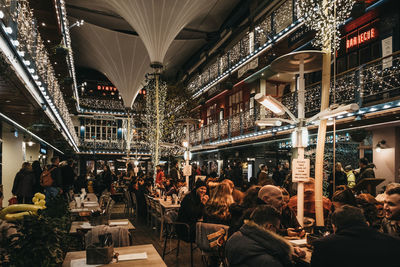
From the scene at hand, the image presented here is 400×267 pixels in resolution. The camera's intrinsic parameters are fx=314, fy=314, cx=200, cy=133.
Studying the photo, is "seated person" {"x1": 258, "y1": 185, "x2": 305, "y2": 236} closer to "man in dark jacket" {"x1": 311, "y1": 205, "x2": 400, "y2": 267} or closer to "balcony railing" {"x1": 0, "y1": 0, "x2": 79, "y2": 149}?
"man in dark jacket" {"x1": 311, "y1": 205, "x2": 400, "y2": 267}

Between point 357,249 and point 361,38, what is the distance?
11.2 metres

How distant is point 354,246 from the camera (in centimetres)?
230

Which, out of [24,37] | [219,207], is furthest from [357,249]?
[24,37]

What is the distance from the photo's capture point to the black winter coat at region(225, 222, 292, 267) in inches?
95.3

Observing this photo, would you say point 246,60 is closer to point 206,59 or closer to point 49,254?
point 206,59

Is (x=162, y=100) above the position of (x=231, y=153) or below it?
above

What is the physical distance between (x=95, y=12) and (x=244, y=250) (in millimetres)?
22302

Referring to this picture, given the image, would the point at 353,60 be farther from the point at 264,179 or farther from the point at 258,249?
the point at 258,249

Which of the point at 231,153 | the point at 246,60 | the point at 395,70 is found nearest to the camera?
→ the point at 395,70

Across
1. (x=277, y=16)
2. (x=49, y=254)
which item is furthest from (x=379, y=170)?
(x=49, y=254)

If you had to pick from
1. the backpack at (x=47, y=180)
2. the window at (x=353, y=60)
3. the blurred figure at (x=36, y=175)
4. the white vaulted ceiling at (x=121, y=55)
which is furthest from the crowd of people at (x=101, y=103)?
the window at (x=353, y=60)

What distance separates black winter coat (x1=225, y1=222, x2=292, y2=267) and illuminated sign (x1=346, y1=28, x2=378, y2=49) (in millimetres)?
10837

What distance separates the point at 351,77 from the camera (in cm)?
1013

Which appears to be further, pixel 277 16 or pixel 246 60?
pixel 246 60
